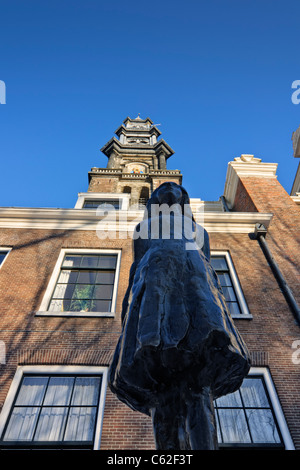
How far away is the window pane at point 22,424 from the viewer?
5.36 meters

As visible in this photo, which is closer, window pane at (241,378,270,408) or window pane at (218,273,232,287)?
window pane at (241,378,270,408)

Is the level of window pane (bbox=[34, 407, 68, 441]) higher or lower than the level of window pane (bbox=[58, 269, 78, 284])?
lower

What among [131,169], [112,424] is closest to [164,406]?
[112,424]

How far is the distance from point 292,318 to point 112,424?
5.06 metres

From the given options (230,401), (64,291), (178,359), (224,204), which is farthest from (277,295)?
(224,204)

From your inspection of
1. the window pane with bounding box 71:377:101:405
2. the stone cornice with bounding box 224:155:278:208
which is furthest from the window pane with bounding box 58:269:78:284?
the stone cornice with bounding box 224:155:278:208

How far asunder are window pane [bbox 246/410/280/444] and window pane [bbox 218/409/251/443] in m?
0.13

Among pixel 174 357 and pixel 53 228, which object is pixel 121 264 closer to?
pixel 53 228

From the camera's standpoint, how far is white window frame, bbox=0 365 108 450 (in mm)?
5510

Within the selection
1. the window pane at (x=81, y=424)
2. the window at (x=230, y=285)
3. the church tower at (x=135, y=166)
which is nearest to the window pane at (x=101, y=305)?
the window pane at (x=81, y=424)

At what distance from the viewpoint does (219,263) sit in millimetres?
9586

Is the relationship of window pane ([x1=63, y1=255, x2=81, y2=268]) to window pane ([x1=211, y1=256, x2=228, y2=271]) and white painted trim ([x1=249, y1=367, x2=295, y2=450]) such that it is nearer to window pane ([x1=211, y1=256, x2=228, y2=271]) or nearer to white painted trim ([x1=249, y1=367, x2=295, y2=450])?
window pane ([x1=211, y1=256, x2=228, y2=271])

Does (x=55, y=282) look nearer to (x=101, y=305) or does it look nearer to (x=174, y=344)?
(x=101, y=305)

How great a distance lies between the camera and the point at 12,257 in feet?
29.3
